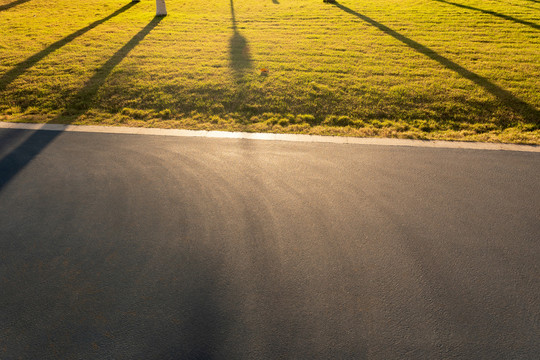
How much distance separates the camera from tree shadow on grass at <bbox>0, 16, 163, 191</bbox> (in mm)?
4688

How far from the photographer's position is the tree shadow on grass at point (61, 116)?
185 inches

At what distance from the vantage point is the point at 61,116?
638 cm

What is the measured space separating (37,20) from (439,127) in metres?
15.7

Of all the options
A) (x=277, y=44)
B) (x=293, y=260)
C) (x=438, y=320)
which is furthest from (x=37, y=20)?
(x=438, y=320)

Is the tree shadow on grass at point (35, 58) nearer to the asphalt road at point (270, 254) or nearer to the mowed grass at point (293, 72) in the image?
the mowed grass at point (293, 72)

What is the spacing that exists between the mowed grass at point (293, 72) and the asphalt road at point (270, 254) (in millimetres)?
1340

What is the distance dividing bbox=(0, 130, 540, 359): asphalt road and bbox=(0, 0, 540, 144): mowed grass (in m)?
1.34

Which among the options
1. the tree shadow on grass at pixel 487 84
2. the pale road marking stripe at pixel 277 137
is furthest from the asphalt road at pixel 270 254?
the tree shadow on grass at pixel 487 84

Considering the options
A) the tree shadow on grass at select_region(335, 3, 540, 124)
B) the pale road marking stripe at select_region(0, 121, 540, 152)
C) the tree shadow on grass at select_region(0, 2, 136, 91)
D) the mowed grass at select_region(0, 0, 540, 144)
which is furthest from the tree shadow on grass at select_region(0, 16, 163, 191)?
the tree shadow on grass at select_region(335, 3, 540, 124)

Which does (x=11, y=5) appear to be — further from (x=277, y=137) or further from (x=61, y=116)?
(x=277, y=137)

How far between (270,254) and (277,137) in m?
2.73

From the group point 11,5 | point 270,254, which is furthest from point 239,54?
point 11,5

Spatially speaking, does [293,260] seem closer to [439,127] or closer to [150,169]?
[150,169]

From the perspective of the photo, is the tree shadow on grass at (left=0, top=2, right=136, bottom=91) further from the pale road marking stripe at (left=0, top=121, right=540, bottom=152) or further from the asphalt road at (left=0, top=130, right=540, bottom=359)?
the asphalt road at (left=0, top=130, right=540, bottom=359)
